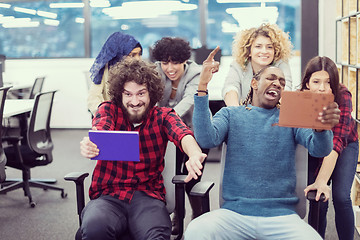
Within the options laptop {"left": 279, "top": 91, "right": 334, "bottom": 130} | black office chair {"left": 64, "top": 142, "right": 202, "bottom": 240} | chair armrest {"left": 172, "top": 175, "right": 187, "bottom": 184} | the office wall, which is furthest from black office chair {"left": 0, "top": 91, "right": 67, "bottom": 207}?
the office wall

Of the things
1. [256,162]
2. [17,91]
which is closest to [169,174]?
[256,162]

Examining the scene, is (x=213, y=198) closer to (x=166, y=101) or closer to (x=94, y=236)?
(x=166, y=101)

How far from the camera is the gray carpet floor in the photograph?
112 inches

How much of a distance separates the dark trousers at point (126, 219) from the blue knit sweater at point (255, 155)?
268 mm

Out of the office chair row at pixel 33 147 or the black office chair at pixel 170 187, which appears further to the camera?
the office chair row at pixel 33 147

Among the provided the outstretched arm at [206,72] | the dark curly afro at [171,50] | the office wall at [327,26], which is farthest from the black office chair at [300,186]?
the office wall at [327,26]

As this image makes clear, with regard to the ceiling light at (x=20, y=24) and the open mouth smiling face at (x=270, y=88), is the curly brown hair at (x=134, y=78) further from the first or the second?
the ceiling light at (x=20, y=24)

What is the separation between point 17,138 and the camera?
328 centimetres

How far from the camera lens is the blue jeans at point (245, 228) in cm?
158

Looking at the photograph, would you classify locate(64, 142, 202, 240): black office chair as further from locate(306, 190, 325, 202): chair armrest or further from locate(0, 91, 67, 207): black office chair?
locate(0, 91, 67, 207): black office chair

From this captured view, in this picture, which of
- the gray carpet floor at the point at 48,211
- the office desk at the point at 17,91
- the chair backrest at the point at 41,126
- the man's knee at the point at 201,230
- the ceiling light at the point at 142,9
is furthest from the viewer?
the ceiling light at the point at 142,9

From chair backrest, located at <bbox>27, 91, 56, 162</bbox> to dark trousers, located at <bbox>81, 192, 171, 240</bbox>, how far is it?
1670 millimetres

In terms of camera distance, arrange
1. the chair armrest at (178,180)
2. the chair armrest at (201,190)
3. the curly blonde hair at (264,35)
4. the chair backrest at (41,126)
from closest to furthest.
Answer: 1. the chair armrest at (201,190)
2. the chair armrest at (178,180)
3. the curly blonde hair at (264,35)
4. the chair backrest at (41,126)

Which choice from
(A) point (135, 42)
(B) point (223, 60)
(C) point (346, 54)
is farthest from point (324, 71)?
(B) point (223, 60)
